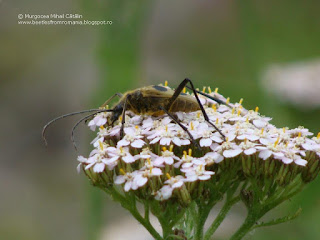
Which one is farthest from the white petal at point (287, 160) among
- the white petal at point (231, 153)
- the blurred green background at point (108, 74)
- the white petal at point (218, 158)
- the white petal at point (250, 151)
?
the blurred green background at point (108, 74)

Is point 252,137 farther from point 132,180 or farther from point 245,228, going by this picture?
point 132,180

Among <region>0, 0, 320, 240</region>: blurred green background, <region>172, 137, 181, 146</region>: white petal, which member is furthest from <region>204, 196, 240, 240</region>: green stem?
<region>0, 0, 320, 240</region>: blurred green background

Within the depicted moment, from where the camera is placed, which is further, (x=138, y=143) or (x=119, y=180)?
(x=138, y=143)

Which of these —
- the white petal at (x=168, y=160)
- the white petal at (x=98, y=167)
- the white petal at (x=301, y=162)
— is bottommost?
the white petal at (x=98, y=167)

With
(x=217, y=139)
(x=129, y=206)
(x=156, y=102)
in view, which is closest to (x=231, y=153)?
(x=217, y=139)

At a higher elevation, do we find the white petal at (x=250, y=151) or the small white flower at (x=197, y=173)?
the white petal at (x=250, y=151)

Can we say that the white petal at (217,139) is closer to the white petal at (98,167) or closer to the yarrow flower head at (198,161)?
the yarrow flower head at (198,161)

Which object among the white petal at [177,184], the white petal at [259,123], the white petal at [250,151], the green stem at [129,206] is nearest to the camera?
the white petal at [177,184]

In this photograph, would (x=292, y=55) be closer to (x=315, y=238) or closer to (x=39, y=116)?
(x=315, y=238)
